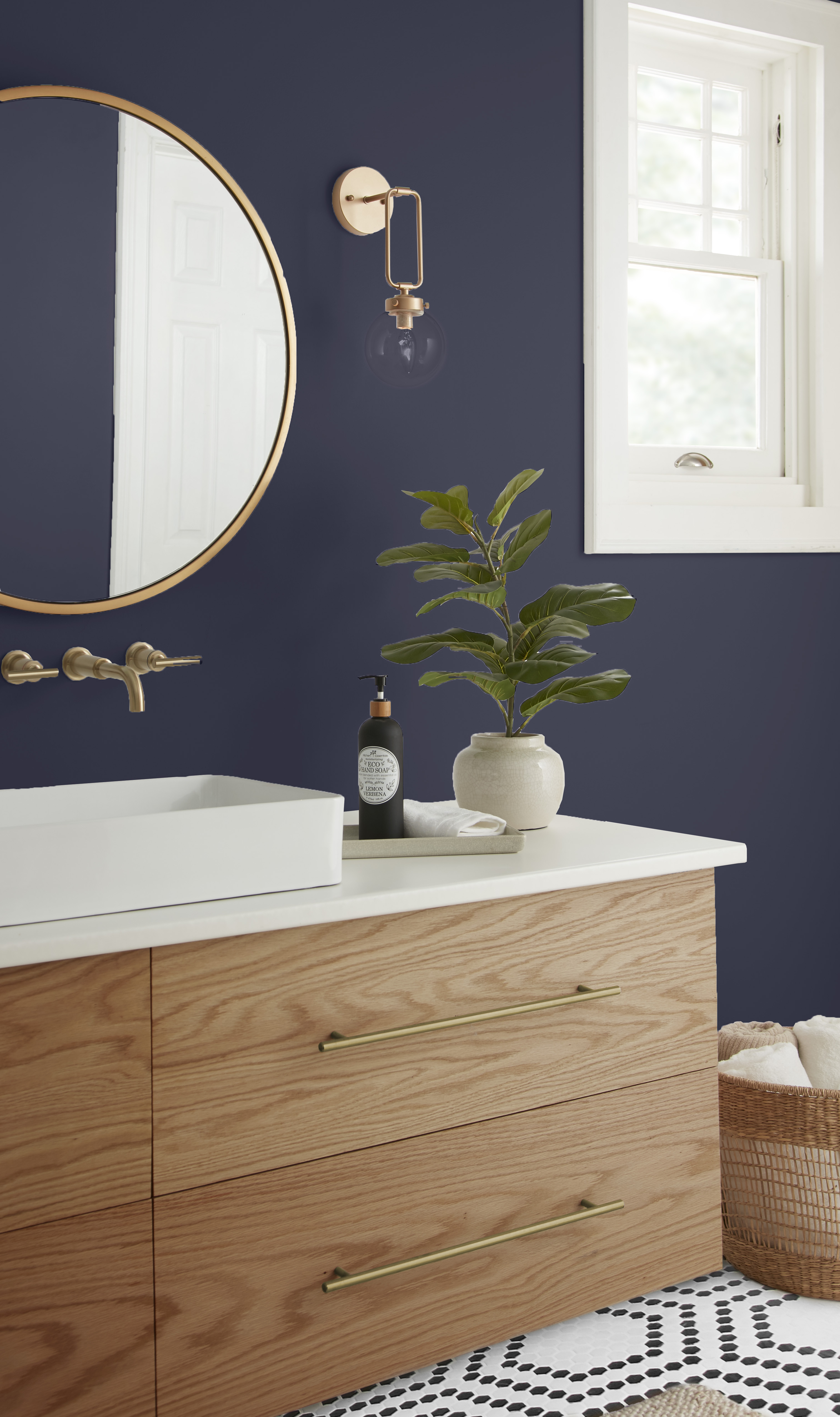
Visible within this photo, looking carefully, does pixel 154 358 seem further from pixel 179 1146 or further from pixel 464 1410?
pixel 464 1410

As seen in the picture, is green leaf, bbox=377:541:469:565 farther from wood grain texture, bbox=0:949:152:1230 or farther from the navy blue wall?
wood grain texture, bbox=0:949:152:1230

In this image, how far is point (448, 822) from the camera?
5.90 ft

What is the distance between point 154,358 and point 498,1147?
1.25 m

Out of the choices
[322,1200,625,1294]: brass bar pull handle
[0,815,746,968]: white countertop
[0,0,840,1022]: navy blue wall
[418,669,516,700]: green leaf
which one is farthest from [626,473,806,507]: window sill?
[322,1200,625,1294]: brass bar pull handle

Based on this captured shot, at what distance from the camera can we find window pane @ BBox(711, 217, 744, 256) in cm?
270

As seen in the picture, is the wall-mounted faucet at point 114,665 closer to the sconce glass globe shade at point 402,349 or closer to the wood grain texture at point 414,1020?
the wood grain texture at point 414,1020

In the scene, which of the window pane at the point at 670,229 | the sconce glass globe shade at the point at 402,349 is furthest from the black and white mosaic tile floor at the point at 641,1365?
Answer: the window pane at the point at 670,229

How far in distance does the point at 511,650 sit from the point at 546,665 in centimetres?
12

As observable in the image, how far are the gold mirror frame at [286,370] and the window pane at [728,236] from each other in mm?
1078

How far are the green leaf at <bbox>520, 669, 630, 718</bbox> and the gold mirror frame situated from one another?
0.55 meters

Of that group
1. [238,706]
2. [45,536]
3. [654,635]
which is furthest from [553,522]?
[45,536]

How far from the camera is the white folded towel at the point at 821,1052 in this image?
2119 mm

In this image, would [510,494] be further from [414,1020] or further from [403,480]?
[414,1020]

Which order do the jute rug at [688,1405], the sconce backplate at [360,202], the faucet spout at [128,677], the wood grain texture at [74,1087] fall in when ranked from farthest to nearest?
the sconce backplate at [360,202] < the faucet spout at [128,677] < the jute rug at [688,1405] < the wood grain texture at [74,1087]
